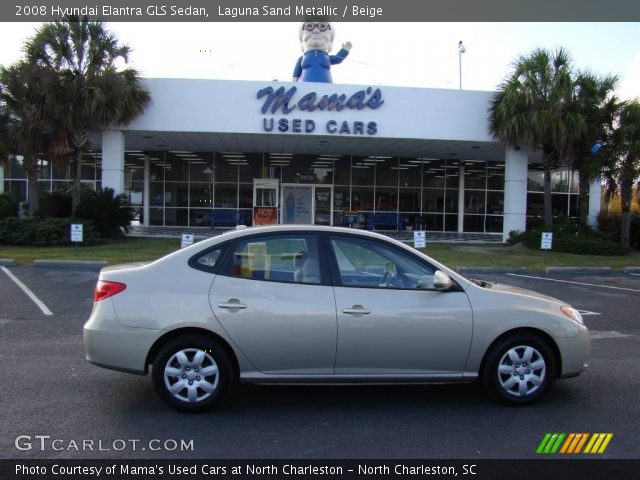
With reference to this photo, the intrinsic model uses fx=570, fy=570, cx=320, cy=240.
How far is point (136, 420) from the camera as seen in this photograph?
4.48 m

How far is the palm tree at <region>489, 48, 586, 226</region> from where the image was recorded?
1950 centimetres

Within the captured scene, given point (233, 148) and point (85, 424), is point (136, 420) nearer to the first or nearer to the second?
point (85, 424)

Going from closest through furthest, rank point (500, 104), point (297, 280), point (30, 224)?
point (297, 280), point (30, 224), point (500, 104)

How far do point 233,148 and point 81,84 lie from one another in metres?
8.11

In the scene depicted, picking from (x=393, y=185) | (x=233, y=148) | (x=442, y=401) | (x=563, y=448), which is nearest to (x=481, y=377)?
(x=442, y=401)

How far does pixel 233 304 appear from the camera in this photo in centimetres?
455

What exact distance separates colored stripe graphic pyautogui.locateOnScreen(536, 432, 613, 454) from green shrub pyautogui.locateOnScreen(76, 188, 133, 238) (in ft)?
59.5

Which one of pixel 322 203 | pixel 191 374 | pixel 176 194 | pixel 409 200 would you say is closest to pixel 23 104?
pixel 176 194

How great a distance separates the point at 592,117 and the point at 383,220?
11.3 meters

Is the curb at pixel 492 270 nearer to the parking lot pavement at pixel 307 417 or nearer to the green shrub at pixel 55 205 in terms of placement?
the parking lot pavement at pixel 307 417

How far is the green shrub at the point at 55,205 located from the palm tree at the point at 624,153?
2071 centimetres

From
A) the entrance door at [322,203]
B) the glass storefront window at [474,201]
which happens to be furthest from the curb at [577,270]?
the entrance door at [322,203]

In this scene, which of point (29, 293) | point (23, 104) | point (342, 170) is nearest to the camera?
point (29, 293)

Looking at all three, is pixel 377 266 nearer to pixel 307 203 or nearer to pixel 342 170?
pixel 307 203
